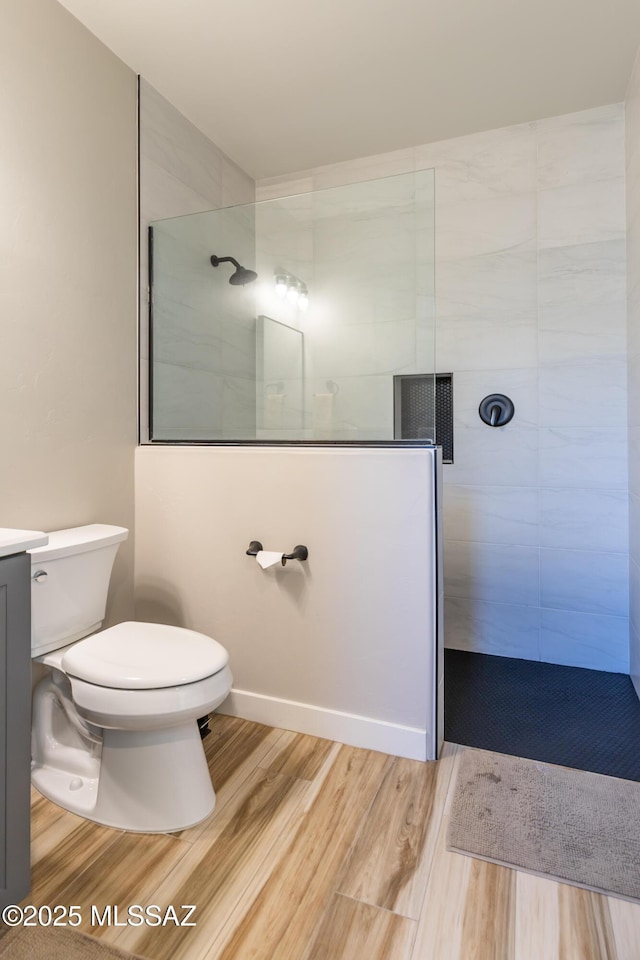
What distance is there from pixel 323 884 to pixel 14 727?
2.67ft

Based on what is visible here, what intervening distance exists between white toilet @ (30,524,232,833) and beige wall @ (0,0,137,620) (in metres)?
0.27

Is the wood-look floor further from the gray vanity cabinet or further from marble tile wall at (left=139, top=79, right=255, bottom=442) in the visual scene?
marble tile wall at (left=139, top=79, right=255, bottom=442)

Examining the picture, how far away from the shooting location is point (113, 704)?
1.43 meters

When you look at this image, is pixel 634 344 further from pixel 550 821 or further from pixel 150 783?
pixel 150 783

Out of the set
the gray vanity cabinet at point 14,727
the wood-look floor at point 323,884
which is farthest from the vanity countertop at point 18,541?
the wood-look floor at point 323,884

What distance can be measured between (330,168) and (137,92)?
1.09 meters

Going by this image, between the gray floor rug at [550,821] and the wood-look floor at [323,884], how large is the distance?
39 millimetres

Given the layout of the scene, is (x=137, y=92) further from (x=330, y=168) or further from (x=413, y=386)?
(x=413, y=386)

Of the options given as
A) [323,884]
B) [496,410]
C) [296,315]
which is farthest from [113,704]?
[496,410]

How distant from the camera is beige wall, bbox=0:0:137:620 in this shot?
171 cm

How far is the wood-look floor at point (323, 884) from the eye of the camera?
118 cm

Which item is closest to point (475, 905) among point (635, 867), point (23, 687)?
point (635, 867)

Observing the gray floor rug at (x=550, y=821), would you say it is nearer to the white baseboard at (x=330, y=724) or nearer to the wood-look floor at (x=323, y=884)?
the wood-look floor at (x=323, y=884)

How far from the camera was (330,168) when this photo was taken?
296 centimetres
